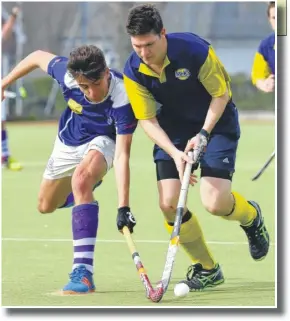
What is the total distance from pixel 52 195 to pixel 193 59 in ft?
4.57

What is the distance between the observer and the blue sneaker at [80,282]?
16.3 ft

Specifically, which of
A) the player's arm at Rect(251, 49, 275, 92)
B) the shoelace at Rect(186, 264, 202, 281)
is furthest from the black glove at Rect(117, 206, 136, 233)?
the player's arm at Rect(251, 49, 275, 92)

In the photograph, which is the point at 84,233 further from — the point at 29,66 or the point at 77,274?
the point at 29,66

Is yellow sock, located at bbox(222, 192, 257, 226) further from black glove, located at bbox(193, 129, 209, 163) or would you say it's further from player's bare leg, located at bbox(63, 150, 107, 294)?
player's bare leg, located at bbox(63, 150, 107, 294)

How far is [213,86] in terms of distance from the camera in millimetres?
4965

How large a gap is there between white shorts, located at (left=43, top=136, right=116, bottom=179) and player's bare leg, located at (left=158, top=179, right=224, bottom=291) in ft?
1.19

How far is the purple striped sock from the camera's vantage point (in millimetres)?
5059

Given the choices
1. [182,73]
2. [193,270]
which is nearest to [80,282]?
[193,270]

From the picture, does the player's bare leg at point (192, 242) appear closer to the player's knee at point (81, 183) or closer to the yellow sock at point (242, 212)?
the yellow sock at point (242, 212)

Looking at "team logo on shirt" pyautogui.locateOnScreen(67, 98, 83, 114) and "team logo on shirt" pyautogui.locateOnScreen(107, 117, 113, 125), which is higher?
"team logo on shirt" pyautogui.locateOnScreen(67, 98, 83, 114)

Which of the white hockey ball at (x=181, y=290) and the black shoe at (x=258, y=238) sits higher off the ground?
the black shoe at (x=258, y=238)

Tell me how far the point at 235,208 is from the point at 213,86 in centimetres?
70

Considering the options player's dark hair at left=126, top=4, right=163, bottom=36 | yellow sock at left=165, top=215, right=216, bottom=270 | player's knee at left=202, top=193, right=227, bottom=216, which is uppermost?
player's dark hair at left=126, top=4, right=163, bottom=36

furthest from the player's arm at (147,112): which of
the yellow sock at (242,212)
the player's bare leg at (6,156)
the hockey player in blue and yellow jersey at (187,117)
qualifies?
the player's bare leg at (6,156)
